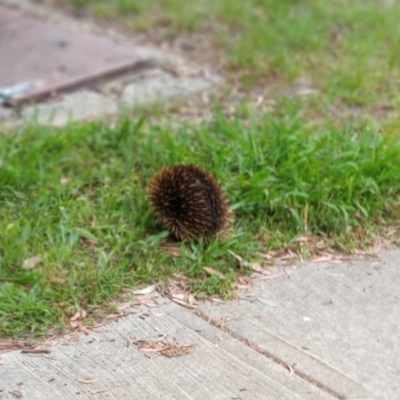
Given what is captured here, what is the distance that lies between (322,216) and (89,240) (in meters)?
1.17

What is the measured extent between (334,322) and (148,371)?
865 millimetres

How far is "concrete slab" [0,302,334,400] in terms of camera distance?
3.41 meters

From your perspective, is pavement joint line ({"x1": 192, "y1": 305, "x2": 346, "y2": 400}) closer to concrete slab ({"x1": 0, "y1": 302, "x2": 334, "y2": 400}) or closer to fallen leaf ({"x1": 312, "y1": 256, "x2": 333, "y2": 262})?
concrete slab ({"x1": 0, "y1": 302, "x2": 334, "y2": 400})

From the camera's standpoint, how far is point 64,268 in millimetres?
4262

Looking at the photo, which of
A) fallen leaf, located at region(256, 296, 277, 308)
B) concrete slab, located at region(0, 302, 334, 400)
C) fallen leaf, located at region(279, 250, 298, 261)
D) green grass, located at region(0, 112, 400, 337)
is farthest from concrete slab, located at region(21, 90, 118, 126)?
concrete slab, located at region(0, 302, 334, 400)

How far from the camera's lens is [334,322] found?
3.90 m

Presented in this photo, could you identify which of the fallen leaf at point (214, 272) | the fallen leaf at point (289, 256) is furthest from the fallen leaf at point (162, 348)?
the fallen leaf at point (289, 256)

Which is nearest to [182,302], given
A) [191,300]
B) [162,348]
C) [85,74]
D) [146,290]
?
[191,300]

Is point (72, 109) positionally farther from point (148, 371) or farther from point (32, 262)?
point (148, 371)

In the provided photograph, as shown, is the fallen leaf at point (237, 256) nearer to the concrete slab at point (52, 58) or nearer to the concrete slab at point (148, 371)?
the concrete slab at point (148, 371)

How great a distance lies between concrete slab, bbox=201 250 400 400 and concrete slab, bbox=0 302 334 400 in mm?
100

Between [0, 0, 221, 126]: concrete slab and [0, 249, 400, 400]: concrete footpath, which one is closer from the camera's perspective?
[0, 249, 400, 400]: concrete footpath

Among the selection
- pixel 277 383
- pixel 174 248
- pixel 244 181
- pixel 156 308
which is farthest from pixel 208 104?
pixel 277 383

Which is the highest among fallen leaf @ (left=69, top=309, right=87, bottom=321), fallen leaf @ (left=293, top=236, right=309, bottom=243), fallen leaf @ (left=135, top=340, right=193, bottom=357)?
fallen leaf @ (left=293, top=236, right=309, bottom=243)
